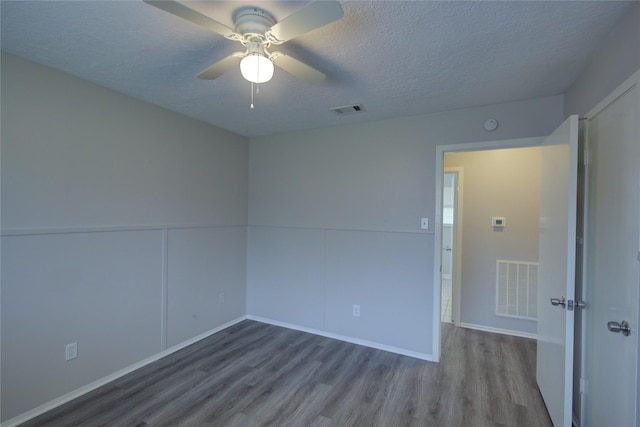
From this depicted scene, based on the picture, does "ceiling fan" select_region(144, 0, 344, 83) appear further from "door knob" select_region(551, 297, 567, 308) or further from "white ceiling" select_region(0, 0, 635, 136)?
"door knob" select_region(551, 297, 567, 308)

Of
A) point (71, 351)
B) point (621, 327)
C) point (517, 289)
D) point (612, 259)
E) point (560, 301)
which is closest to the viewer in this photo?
point (621, 327)

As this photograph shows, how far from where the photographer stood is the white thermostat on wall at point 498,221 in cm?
350

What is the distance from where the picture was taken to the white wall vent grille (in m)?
3.38

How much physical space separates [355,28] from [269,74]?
21.4 inches

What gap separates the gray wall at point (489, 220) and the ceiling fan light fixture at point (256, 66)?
3.00 metres

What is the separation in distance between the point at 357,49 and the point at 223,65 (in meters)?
0.81

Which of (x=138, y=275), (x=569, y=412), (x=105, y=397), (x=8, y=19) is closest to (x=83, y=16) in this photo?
(x=8, y=19)

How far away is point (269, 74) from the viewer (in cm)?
150

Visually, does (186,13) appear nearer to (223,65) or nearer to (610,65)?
(223,65)

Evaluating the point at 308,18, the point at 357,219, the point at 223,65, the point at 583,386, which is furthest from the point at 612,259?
the point at 223,65

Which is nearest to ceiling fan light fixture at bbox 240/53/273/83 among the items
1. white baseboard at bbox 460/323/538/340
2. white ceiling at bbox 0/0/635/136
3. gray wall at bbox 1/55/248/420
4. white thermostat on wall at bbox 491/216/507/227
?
white ceiling at bbox 0/0/635/136

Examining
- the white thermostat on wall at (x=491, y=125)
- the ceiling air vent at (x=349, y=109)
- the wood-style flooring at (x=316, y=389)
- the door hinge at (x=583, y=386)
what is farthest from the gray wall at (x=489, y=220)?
the door hinge at (x=583, y=386)

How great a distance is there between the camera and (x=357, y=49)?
1785mm

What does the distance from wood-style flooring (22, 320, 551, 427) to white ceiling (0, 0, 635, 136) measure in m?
2.44
